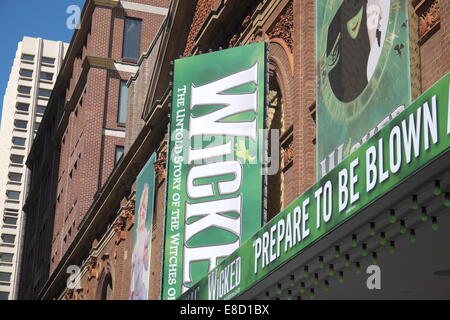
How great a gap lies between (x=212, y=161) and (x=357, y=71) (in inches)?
252

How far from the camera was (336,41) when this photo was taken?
755 inches

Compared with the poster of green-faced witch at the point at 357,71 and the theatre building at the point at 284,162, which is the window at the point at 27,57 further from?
the poster of green-faced witch at the point at 357,71

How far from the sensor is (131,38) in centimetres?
5462

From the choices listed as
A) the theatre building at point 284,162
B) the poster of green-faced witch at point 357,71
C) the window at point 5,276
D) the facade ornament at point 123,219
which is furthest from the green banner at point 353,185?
the window at point 5,276

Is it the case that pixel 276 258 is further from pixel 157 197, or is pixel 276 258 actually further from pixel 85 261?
pixel 85 261

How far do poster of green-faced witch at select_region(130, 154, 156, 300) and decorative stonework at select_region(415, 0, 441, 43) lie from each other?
16621 mm

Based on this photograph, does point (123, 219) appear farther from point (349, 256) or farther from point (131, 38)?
point (349, 256)

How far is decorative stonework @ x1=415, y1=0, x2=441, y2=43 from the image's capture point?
15447mm

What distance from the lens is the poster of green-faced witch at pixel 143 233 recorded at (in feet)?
102

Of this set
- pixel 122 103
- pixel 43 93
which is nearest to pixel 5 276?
pixel 43 93

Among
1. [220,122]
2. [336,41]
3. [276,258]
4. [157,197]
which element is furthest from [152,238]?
[276,258]

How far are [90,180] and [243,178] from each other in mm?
29355
